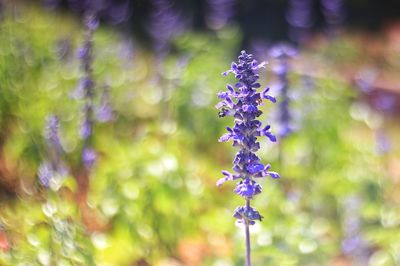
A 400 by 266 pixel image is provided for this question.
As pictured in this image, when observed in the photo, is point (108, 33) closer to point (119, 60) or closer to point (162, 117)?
point (119, 60)

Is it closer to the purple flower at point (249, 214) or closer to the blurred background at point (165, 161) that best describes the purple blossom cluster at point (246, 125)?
the purple flower at point (249, 214)

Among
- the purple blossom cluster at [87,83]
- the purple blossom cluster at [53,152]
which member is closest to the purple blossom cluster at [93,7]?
the purple blossom cluster at [87,83]

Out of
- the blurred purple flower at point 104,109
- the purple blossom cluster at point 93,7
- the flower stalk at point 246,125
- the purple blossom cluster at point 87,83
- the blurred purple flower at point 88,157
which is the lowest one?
the flower stalk at point 246,125

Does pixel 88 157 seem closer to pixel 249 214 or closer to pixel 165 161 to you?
pixel 165 161

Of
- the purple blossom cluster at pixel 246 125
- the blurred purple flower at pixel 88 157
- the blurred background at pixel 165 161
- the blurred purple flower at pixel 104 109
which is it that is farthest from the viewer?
the blurred purple flower at pixel 104 109

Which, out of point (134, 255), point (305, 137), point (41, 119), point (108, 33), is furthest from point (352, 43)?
point (134, 255)

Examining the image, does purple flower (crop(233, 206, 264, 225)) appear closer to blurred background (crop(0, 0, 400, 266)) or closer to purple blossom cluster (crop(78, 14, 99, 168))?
blurred background (crop(0, 0, 400, 266))

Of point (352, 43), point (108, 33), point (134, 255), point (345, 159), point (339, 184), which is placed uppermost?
point (352, 43)
